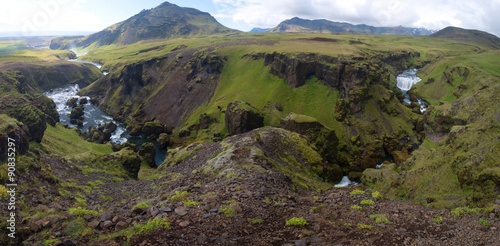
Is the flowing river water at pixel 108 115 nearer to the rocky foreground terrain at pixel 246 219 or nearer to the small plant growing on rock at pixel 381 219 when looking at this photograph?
the rocky foreground terrain at pixel 246 219

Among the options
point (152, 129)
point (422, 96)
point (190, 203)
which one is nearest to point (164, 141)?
point (152, 129)

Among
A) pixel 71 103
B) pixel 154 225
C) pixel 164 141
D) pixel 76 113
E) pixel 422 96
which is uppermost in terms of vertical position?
pixel 422 96

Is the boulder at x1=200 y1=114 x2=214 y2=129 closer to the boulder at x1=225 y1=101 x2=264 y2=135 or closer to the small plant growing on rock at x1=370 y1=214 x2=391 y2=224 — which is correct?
the boulder at x1=225 y1=101 x2=264 y2=135

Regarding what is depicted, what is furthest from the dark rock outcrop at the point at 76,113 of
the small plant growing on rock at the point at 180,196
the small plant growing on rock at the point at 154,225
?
the small plant growing on rock at the point at 154,225

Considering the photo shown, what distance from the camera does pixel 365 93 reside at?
3068 inches

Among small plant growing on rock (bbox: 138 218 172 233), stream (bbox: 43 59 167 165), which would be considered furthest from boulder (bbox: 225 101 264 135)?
small plant growing on rock (bbox: 138 218 172 233)

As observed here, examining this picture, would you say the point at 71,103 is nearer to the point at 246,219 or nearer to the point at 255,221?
the point at 246,219

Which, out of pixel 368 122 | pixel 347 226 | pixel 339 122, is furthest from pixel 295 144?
pixel 368 122

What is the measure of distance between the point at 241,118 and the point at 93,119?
238 ft

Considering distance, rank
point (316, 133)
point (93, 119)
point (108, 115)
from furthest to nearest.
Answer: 1. point (108, 115)
2. point (93, 119)
3. point (316, 133)

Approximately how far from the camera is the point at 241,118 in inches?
2766

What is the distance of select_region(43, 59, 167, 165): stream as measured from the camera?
3263 inches

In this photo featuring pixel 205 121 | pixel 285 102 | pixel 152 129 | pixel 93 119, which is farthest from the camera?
pixel 93 119

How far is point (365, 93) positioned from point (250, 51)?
60.9 m
